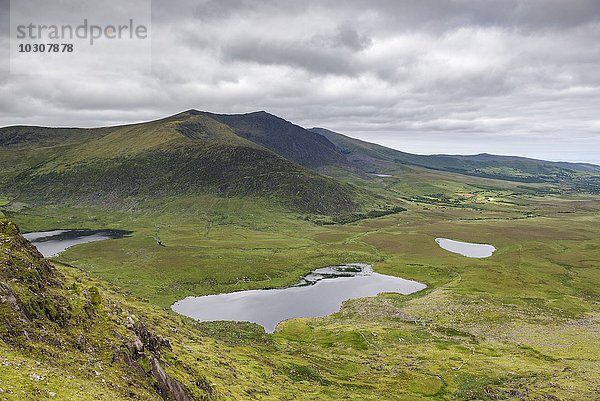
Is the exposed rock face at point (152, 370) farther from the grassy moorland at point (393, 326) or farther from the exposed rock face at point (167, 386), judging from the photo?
the grassy moorland at point (393, 326)

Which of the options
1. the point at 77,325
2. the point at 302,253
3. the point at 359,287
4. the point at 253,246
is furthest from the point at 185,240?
the point at 77,325

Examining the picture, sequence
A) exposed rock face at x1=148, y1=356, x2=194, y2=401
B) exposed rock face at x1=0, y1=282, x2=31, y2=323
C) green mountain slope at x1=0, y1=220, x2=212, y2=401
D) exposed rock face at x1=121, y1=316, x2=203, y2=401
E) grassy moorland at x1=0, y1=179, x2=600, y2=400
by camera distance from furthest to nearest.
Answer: grassy moorland at x1=0, y1=179, x2=600, y2=400 < exposed rock face at x1=148, y1=356, x2=194, y2=401 < exposed rock face at x1=121, y1=316, x2=203, y2=401 < exposed rock face at x1=0, y1=282, x2=31, y2=323 < green mountain slope at x1=0, y1=220, x2=212, y2=401

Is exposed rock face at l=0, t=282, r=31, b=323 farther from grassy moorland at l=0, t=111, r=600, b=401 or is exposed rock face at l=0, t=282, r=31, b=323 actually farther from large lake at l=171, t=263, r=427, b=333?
large lake at l=171, t=263, r=427, b=333

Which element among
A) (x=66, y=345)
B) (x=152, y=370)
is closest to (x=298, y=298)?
(x=152, y=370)

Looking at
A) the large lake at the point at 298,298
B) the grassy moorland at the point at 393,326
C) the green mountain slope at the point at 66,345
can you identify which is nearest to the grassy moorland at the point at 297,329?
the green mountain slope at the point at 66,345

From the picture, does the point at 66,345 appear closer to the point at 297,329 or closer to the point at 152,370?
the point at 152,370

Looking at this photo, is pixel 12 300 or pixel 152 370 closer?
pixel 12 300

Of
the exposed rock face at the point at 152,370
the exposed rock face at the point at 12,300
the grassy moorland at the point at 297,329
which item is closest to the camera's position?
the exposed rock face at the point at 12,300

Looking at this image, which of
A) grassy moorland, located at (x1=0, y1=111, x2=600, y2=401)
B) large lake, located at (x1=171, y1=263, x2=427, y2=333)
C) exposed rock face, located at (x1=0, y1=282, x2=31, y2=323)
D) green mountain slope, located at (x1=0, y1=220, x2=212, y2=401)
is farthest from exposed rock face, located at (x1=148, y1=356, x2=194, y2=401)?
large lake, located at (x1=171, y1=263, x2=427, y2=333)
